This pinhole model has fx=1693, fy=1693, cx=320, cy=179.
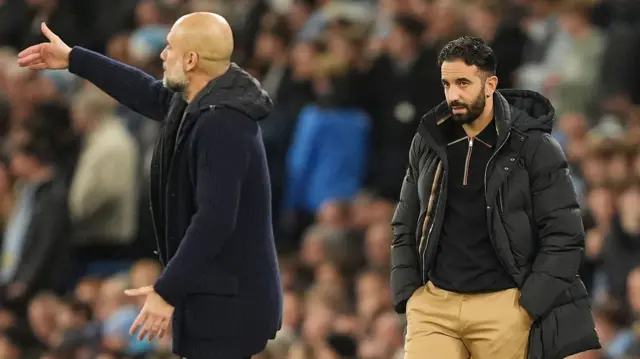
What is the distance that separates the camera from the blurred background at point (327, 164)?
10.0 meters

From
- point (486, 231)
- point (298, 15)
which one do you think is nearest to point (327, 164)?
point (298, 15)

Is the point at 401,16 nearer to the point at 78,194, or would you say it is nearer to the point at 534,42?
the point at 534,42

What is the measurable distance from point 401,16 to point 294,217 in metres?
1.62

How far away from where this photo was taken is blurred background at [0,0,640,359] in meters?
10.0

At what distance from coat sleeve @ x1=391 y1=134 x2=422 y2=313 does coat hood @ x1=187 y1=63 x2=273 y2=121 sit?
23.9 inches

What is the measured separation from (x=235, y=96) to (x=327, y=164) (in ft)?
16.4

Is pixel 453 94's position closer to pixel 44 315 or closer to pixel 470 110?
pixel 470 110

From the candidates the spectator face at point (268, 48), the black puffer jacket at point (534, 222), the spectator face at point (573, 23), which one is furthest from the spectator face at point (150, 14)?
the black puffer jacket at point (534, 222)

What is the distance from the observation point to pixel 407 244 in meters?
6.38

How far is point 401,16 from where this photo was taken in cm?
1120

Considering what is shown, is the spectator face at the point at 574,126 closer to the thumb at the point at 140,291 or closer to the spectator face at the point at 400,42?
the spectator face at the point at 400,42

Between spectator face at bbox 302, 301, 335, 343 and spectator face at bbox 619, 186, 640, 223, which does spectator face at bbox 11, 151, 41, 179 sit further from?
spectator face at bbox 619, 186, 640, 223

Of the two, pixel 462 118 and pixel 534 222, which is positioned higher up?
pixel 462 118

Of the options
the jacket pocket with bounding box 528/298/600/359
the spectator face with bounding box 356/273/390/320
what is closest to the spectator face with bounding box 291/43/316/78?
the spectator face with bounding box 356/273/390/320
